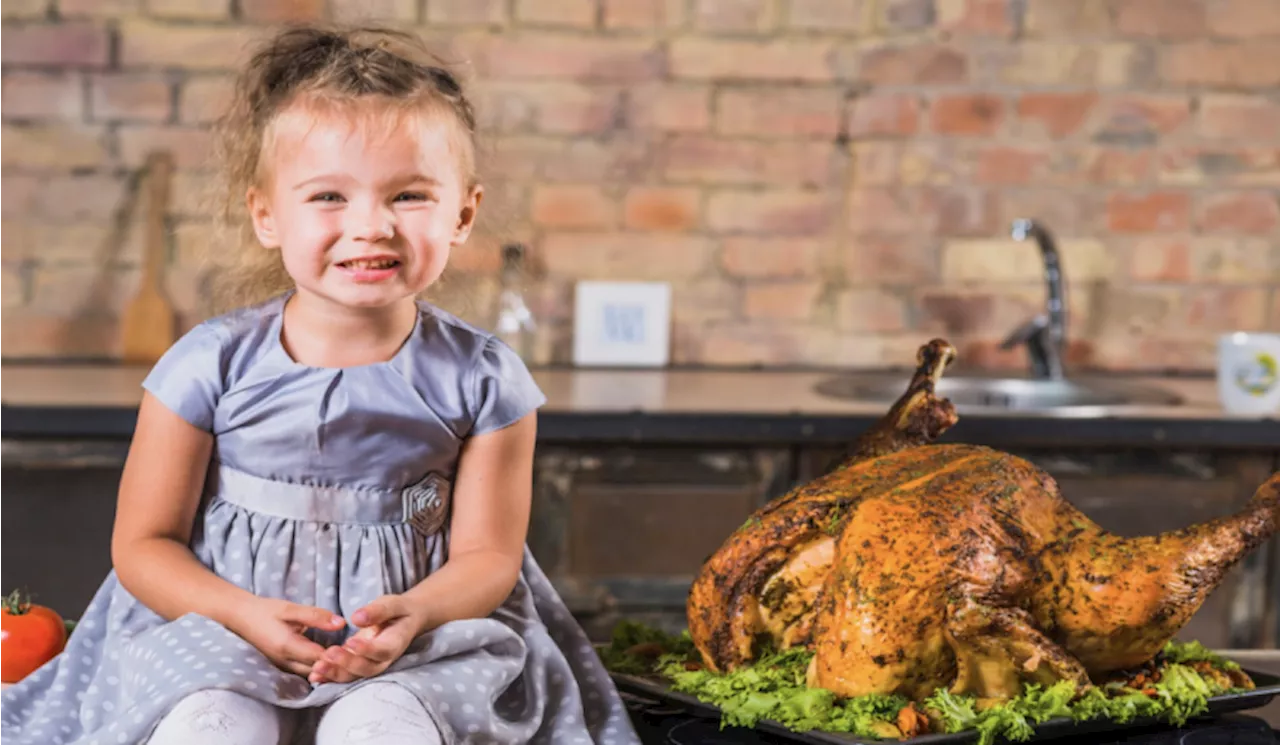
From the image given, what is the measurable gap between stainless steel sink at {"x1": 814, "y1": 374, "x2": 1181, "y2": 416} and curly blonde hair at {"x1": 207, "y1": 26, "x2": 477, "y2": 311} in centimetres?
141

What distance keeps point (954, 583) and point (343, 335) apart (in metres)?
0.43

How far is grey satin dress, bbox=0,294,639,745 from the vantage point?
981mm

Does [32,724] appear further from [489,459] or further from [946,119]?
[946,119]

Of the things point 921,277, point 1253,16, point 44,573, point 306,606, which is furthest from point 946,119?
point 306,606

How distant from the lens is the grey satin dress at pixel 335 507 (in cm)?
98

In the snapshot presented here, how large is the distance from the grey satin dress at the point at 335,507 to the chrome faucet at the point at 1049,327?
165 cm

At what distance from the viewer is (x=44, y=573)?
6.84ft

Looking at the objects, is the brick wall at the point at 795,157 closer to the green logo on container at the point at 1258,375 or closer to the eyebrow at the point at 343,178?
the green logo on container at the point at 1258,375

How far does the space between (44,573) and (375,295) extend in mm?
1313

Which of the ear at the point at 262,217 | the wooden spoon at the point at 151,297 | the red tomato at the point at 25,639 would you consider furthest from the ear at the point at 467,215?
the wooden spoon at the point at 151,297

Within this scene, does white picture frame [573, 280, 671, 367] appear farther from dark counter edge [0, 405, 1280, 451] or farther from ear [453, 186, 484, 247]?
ear [453, 186, 484, 247]

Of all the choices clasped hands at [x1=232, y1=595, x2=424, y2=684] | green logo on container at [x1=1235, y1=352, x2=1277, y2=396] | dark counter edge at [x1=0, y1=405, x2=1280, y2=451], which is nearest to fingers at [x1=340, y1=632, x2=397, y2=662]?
clasped hands at [x1=232, y1=595, x2=424, y2=684]

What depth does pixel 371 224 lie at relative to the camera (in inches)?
37.7

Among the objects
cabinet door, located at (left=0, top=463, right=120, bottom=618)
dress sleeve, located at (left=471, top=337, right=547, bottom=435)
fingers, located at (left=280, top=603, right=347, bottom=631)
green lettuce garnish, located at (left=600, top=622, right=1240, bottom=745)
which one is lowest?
cabinet door, located at (left=0, top=463, right=120, bottom=618)
